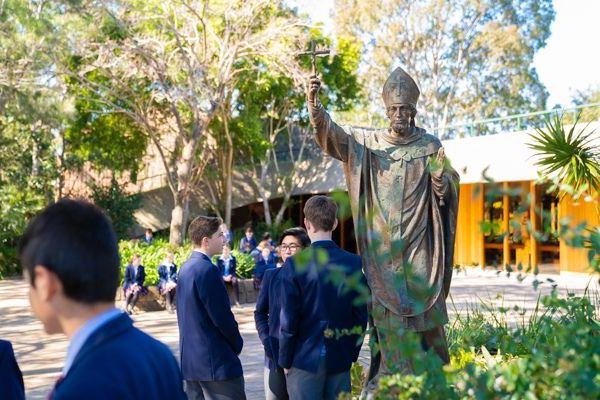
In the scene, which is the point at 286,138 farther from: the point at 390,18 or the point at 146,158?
the point at 390,18

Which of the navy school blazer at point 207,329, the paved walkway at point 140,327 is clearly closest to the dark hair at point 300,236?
the navy school blazer at point 207,329

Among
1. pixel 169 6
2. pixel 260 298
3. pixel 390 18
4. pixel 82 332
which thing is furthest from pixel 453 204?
pixel 390 18

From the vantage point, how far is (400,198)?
198 inches

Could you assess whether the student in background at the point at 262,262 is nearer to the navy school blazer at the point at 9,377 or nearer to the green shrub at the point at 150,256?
the green shrub at the point at 150,256

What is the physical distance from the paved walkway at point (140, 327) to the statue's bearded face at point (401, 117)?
3.26 feet

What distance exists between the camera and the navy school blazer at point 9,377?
271cm

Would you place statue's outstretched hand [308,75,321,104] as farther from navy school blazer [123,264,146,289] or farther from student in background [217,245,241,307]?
student in background [217,245,241,307]

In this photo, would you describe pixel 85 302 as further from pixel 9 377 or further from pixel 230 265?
pixel 230 265

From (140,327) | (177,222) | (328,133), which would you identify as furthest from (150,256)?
(328,133)

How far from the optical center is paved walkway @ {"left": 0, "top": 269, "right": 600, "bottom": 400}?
8.73 m

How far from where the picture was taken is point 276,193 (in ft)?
102

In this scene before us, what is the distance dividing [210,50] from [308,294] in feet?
60.9

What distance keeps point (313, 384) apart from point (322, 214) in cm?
98

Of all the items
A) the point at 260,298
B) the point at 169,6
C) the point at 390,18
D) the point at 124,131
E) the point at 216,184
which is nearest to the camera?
the point at 260,298
